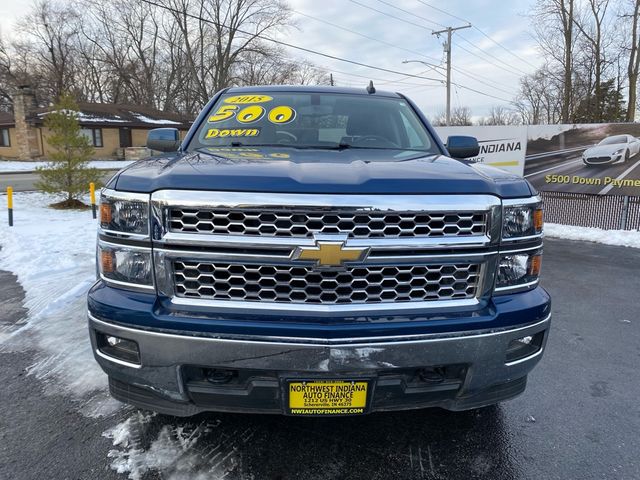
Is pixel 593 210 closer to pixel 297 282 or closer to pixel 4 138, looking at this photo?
pixel 297 282

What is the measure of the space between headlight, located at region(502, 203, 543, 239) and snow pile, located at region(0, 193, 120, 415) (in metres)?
2.44

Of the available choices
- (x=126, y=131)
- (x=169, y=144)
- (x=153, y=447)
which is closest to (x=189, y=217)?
(x=153, y=447)

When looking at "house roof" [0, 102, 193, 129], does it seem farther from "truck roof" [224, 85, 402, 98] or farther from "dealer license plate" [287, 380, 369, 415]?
"dealer license plate" [287, 380, 369, 415]

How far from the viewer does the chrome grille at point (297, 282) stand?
197 centimetres

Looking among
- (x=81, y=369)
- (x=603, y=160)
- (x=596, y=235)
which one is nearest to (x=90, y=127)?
(x=603, y=160)

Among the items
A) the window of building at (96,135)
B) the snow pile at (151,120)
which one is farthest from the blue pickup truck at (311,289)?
the snow pile at (151,120)

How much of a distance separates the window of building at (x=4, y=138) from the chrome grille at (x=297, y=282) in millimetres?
43724

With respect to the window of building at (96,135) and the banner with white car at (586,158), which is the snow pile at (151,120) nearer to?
the window of building at (96,135)

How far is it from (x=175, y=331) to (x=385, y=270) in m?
0.90

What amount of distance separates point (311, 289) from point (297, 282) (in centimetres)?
7

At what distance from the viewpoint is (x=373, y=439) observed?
8.39 feet

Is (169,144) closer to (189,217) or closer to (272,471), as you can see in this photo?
(189,217)

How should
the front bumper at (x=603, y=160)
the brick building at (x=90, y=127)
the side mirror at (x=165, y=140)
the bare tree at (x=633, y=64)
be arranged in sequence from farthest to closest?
the brick building at (x=90, y=127), the bare tree at (x=633, y=64), the front bumper at (x=603, y=160), the side mirror at (x=165, y=140)

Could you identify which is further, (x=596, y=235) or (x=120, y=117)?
(x=120, y=117)
